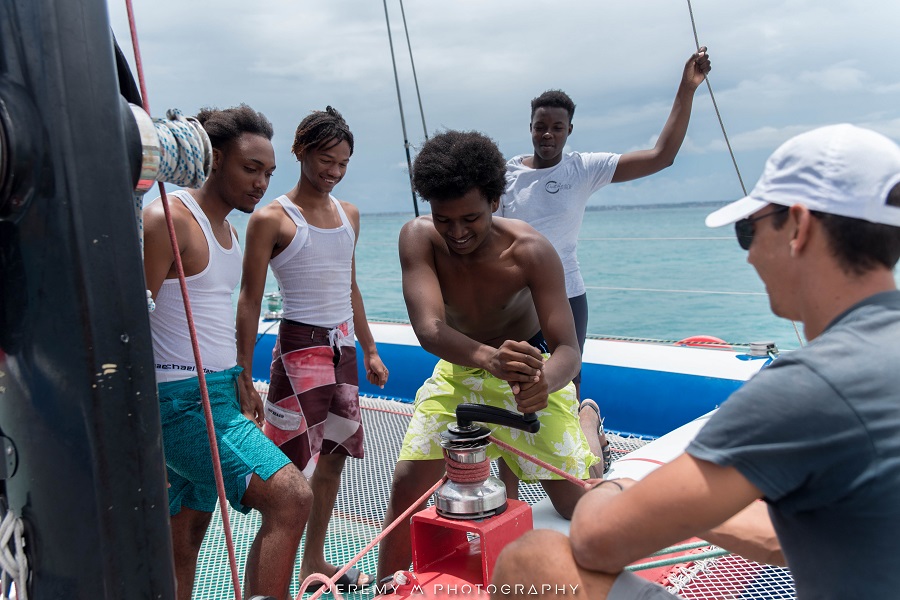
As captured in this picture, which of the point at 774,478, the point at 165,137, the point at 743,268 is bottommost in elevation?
the point at 743,268

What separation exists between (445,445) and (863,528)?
3.11 ft

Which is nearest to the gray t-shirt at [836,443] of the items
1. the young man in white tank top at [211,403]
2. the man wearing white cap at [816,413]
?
the man wearing white cap at [816,413]

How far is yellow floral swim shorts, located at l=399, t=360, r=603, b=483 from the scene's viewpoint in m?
2.58

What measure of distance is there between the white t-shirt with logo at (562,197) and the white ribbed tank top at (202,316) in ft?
5.12

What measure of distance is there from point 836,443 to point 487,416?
0.97m

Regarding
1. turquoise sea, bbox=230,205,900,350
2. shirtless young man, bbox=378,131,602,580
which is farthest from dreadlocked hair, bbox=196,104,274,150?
turquoise sea, bbox=230,205,900,350

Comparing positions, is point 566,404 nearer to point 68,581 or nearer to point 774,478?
point 774,478

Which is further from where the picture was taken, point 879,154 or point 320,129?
point 320,129

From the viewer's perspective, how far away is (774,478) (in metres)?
1.14

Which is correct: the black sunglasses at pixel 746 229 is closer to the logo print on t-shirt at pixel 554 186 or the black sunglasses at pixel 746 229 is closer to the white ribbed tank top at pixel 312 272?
the white ribbed tank top at pixel 312 272

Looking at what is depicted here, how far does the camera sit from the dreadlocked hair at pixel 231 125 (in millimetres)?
2506

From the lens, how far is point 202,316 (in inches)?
90.9

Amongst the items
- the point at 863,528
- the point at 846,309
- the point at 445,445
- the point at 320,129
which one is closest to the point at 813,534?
the point at 863,528

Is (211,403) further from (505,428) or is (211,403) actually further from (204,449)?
(505,428)
